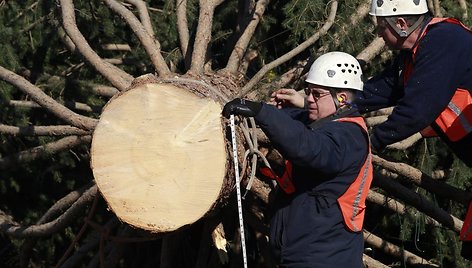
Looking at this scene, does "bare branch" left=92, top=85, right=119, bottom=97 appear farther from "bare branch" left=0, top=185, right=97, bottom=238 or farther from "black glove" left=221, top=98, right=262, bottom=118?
"black glove" left=221, top=98, right=262, bottom=118

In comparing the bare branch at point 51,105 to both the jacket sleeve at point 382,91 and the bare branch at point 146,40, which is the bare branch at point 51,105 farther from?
the jacket sleeve at point 382,91

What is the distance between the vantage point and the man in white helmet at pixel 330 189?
500 cm

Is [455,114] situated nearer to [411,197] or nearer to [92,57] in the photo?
[411,197]

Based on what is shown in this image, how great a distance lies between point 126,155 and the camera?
5406 millimetres

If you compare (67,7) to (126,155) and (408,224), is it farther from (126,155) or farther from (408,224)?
(408,224)

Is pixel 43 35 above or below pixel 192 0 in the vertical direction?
below

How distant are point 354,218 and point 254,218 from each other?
161 centimetres

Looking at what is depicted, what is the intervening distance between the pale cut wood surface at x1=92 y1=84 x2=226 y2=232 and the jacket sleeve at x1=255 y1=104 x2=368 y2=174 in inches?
27.3

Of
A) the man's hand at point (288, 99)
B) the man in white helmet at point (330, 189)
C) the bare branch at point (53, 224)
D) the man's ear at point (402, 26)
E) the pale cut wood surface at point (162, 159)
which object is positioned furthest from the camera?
the bare branch at point (53, 224)

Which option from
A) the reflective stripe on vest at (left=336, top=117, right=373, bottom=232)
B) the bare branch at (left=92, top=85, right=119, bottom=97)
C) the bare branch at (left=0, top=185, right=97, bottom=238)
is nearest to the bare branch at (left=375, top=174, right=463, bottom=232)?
the reflective stripe on vest at (left=336, top=117, right=373, bottom=232)

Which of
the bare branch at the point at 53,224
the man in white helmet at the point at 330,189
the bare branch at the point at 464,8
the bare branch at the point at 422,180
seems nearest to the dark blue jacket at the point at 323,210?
the man in white helmet at the point at 330,189

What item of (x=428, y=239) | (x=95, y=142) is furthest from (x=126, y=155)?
(x=428, y=239)

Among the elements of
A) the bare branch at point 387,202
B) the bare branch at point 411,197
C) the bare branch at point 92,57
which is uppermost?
the bare branch at point 92,57

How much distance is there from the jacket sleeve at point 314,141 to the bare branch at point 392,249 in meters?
2.10
